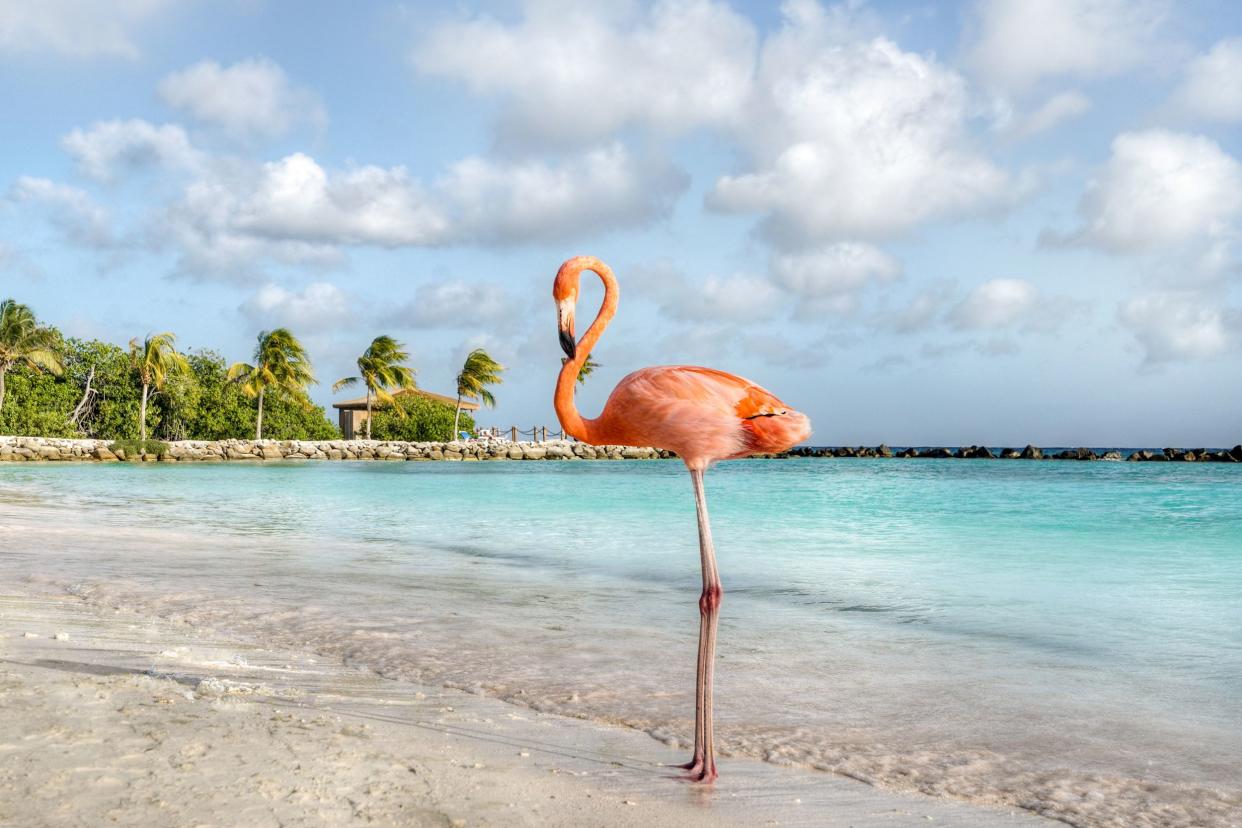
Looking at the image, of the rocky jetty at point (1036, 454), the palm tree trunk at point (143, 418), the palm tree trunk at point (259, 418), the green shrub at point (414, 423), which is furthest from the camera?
the rocky jetty at point (1036, 454)

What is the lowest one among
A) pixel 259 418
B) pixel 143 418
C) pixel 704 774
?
pixel 704 774

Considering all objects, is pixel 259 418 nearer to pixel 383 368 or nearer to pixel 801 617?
pixel 383 368

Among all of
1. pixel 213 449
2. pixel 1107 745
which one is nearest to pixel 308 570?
pixel 1107 745

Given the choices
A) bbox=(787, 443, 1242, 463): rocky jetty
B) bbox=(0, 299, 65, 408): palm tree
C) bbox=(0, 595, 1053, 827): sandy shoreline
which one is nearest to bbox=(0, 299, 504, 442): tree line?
bbox=(0, 299, 65, 408): palm tree

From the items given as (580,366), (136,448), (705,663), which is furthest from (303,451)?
(705,663)

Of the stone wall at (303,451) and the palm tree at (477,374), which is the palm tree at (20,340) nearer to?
the stone wall at (303,451)

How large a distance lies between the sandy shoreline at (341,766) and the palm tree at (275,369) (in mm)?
48562

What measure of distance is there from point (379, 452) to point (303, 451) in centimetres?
437

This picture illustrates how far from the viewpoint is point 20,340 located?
4284 cm

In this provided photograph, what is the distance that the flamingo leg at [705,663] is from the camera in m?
3.67

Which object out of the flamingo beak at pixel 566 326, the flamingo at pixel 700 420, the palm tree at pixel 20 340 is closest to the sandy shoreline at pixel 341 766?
the flamingo at pixel 700 420

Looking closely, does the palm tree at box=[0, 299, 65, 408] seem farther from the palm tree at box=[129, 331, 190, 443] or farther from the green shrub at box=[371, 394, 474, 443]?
the green shrub at box=[371, 394, 474, 443]

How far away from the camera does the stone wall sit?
136 feet

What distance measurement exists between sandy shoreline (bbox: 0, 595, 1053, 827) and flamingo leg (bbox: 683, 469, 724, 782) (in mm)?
125
